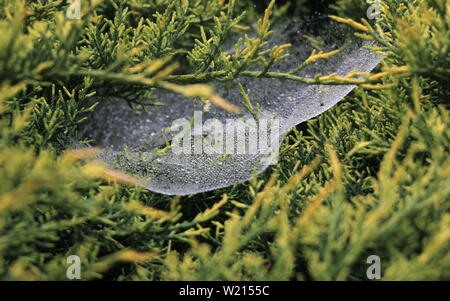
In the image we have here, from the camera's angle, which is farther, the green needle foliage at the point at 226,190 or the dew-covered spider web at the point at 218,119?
the dew-covered spider web at the point at 218,119

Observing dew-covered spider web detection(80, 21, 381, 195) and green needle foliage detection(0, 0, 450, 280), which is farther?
dew-covered spider web detection(80, 21, 381, 195)

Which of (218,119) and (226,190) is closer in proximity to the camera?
(226,190)

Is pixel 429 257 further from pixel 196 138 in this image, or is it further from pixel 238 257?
pixel 196 138

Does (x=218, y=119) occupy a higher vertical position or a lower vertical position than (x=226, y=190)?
higher
